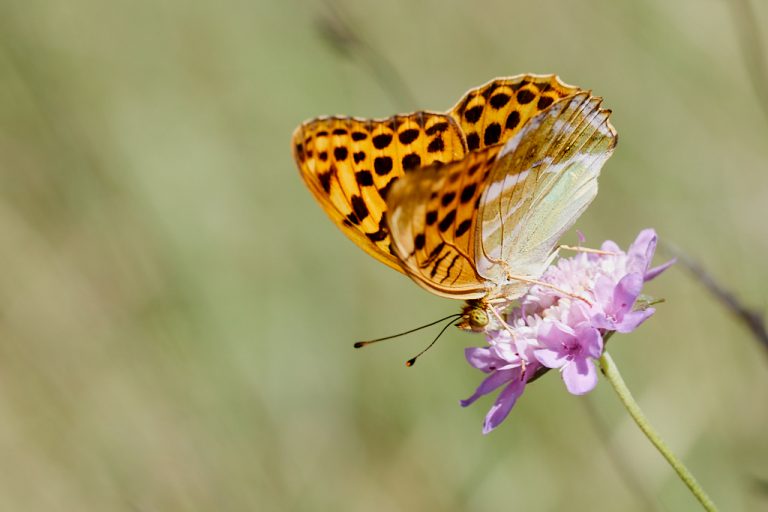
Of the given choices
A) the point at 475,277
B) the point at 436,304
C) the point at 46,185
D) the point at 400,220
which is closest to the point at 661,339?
the point at 436,304

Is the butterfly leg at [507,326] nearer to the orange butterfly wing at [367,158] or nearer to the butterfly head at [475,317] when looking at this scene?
the butterfly head at [475,317]

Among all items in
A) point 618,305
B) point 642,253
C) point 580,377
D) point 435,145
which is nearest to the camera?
point 580,377

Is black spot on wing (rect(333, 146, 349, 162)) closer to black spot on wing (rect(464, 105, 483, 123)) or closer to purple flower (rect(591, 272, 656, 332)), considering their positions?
black spot on wing (rect(464, 105, 483, 123))

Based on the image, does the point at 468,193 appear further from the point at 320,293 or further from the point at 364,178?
the point at 320,293

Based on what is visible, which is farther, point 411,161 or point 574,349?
point 411,161

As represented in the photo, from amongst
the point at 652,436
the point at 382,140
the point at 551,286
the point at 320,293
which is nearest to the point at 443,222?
the point at 551,286

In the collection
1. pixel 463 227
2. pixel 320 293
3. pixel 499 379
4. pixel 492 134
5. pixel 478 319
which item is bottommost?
pixel 320 293

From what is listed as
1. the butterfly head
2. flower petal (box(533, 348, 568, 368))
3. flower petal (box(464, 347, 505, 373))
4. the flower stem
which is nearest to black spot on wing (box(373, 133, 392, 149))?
the butterfly head
